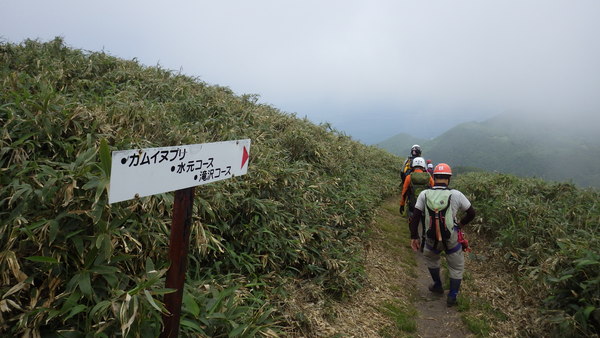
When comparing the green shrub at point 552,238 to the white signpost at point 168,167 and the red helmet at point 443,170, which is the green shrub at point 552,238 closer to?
the red helmet at point 443,170

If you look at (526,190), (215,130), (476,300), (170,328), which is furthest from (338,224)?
(526,190)

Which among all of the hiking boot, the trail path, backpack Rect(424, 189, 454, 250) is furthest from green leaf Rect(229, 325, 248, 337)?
the hiking boot

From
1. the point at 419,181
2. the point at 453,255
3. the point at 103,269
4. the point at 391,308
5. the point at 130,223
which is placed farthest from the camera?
the point at 419,181

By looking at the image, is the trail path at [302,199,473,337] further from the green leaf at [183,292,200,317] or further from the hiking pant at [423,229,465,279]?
the green leaf at [183,292,200,317]

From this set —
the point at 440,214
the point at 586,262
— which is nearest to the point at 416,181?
the point at 440,214

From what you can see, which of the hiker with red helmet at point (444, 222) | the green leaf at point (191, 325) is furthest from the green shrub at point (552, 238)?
the green leaf at point (191, 325)

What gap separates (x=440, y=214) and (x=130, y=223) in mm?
4667

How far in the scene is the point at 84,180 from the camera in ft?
9.51

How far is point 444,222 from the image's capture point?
5160 mm

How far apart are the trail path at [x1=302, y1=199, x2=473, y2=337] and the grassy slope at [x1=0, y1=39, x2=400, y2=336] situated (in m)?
0.40

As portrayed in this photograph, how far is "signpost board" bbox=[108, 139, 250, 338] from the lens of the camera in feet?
5.61

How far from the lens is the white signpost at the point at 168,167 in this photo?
168cm

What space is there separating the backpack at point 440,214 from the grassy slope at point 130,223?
152 centimetres

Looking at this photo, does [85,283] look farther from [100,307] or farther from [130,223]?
[130,223]
